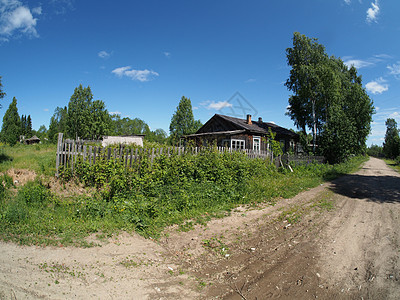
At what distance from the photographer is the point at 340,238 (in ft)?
14.7

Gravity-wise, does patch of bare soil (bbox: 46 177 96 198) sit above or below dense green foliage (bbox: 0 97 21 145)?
below

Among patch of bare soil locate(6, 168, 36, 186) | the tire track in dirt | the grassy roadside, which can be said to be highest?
patch of bare soil locate(6, 168, 36, 186)

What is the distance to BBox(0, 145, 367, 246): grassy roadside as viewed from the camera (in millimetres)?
4270

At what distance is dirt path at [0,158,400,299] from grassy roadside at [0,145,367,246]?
0.43m

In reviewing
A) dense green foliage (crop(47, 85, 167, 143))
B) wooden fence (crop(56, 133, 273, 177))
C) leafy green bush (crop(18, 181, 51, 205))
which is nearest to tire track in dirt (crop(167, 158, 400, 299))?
wooden fence (crop(56, 133, 273, 177))

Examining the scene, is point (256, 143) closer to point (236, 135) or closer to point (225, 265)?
point (236, 135)

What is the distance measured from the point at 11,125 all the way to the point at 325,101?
198 feet

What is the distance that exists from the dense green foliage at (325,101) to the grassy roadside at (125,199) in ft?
54.0

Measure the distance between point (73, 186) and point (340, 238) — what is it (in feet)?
23.1

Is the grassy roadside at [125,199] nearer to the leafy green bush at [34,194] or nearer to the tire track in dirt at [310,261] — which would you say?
the leafy green bush at [34,194]

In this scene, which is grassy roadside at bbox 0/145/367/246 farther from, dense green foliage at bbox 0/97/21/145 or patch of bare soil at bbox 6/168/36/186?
dense green foliage at bbox 0/97/21/145

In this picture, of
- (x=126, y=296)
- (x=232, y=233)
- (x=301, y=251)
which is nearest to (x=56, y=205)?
(x=126, y=296)

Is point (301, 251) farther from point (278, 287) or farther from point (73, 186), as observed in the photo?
point (73, 186)

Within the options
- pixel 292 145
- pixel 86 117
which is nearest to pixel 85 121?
pixel 86 117
